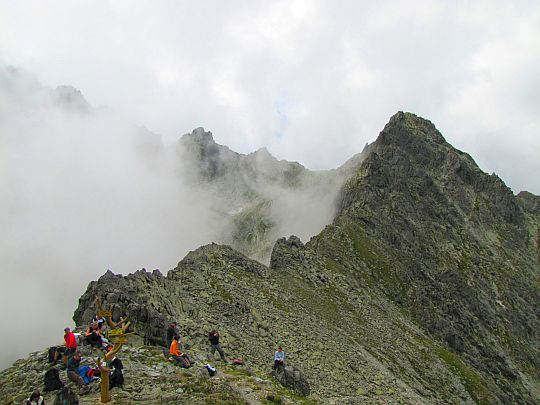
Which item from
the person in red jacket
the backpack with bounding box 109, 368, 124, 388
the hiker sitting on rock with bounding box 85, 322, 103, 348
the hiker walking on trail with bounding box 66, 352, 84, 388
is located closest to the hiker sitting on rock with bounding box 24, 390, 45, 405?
the hiker walking on trail with bounding box 66, 352, 84, 388

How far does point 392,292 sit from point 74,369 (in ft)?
290

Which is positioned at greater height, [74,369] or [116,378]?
[74,369]

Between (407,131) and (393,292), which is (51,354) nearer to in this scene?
(393,292)

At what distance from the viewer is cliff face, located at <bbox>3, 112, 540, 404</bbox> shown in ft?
172

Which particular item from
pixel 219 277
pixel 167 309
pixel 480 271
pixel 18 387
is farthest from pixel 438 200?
pixel 18 387

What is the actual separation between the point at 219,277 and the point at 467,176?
123 metres

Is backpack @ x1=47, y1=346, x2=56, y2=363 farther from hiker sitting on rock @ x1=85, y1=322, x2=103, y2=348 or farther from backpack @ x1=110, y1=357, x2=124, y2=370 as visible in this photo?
backpack @ x1=110, y1=357, x2=124, y2=370

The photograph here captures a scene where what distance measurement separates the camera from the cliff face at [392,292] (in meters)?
52.3

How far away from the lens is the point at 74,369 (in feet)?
87.6

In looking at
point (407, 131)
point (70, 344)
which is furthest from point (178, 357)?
point (407, 131)

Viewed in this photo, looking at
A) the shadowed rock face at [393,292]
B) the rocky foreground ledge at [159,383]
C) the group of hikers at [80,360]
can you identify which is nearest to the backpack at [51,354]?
the group of hikers at [80,360]

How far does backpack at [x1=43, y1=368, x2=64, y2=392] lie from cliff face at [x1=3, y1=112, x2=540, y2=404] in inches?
436

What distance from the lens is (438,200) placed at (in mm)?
145500

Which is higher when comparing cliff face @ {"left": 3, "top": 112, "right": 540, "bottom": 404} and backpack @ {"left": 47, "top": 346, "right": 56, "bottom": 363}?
cliff face @ {"left": 3, "top": 112, "right": 540, "bottom": 404}
